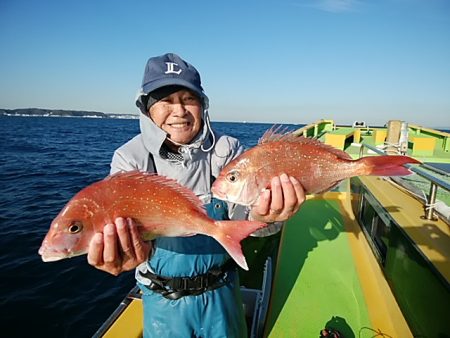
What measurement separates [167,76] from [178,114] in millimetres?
301

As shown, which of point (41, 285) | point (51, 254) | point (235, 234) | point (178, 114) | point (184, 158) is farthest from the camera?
point (41, 285)

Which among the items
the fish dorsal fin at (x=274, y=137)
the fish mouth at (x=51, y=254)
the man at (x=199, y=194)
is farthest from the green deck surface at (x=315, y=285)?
the fish mouth at (x=51, y=254)

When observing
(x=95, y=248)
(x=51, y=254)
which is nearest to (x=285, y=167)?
(x=95, y=248)

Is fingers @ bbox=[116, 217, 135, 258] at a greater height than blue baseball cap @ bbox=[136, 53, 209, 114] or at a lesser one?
lesser

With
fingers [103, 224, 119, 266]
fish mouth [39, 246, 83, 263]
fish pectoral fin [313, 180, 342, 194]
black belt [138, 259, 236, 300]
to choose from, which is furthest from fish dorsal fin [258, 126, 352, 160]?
fish mouth [39, 246, 83, 263]

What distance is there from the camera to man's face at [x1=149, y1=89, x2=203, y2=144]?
7.29ft

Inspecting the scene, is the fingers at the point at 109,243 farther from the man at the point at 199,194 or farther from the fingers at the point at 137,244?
the man at the point at 199,194

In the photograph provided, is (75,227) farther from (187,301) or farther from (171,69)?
(171,69)

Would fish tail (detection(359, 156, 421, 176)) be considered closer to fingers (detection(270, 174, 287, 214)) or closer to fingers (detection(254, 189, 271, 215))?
fingers (detection(270, 174, 287, 214))

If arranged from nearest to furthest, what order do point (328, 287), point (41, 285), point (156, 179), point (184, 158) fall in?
point (156, 179) → point (184, 158) → point (328, 287) → point (41, 285)

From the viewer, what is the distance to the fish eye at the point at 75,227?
1723 mm

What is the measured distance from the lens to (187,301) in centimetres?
211

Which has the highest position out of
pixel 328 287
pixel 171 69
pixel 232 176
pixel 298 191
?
pixel 171 69

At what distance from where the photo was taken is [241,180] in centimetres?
220
